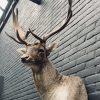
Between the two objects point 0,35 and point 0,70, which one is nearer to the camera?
point 0,70

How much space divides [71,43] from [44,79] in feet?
2.82

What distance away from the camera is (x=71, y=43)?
175 inches

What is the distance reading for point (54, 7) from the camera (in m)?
5.83

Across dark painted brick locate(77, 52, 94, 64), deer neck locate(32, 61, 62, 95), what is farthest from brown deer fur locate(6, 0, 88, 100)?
dark painted brick locate(77, 52, 94, 64)

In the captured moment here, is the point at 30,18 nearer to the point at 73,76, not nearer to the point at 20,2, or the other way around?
the point at 20,2

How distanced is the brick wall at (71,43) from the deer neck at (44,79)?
352mm

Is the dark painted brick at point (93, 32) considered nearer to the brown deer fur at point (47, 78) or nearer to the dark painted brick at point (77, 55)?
the dark painted brick at point (77, 55)

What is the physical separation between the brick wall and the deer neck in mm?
352

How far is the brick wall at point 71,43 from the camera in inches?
144

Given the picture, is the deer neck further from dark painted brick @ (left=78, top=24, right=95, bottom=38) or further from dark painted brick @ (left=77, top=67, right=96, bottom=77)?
dark painted brick @ (left=78, top=24, right=95, bottom=38)

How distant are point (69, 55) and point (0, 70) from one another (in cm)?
598

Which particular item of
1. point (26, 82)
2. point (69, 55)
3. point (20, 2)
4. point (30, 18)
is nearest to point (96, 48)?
point (69, 55)

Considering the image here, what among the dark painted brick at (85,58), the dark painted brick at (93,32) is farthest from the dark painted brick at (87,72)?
the dark painted brick at (93,32)

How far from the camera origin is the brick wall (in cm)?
366
